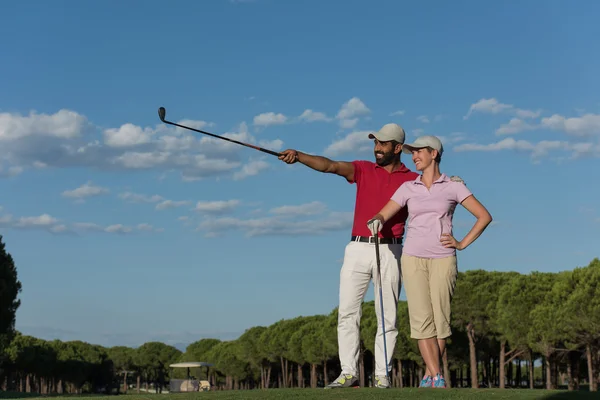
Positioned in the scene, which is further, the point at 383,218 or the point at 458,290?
the point at 458,290

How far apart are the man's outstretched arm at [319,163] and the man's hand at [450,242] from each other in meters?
1.61

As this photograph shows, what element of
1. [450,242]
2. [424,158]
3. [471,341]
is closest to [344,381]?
[450,242]

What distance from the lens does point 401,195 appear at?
997 centimetres

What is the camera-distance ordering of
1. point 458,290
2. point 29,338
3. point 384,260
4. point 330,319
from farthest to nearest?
1. point 29,338
2. point 330,319
3. point 458,290
4. point 384,260

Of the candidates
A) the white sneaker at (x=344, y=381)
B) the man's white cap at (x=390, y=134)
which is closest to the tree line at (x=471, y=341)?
the white sneaker at (x=344, y=381)

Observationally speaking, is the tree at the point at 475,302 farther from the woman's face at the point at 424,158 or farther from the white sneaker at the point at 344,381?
the woman's face at the point at 424,158

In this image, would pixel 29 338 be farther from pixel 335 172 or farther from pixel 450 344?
pixel 335 172

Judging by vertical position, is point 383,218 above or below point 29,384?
above

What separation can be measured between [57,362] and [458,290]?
67534 mm

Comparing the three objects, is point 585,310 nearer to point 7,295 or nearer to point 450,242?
point 7,295

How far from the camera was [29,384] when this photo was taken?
110m

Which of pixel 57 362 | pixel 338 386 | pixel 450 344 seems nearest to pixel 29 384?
pixel 57 362

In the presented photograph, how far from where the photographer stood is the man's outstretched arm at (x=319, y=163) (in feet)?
34.2

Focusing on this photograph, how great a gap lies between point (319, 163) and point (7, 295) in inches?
1633
